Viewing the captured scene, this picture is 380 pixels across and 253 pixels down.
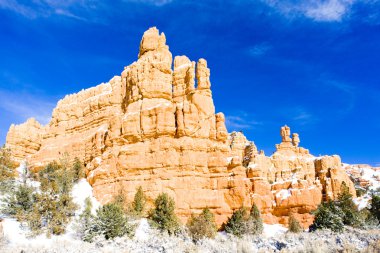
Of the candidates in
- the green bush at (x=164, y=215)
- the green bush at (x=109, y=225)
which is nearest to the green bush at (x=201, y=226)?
the green bush at (x=164, y=215)

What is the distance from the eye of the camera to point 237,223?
138ft

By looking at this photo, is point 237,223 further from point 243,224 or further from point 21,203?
point 21,203

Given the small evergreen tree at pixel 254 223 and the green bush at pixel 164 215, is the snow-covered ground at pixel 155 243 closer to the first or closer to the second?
the green bush at pixel 164 215

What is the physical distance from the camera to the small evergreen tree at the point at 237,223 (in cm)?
4094

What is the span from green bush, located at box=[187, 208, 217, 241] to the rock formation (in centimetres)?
240

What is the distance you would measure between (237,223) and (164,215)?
9131mm

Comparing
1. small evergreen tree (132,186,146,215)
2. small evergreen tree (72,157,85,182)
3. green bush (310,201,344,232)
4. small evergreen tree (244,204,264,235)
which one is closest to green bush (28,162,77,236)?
small evergreen tree (132,186,146,215)

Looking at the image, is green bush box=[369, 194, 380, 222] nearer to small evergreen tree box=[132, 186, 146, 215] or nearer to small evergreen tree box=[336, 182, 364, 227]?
small evergreen tree box=[336, 182, 364, 227]

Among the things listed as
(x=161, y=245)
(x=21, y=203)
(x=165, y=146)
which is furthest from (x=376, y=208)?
(x=21, y=203)

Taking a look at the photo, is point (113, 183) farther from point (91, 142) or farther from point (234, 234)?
point (234, 234)

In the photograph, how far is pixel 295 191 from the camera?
57.3m

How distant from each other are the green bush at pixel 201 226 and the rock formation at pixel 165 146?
240 centimetres

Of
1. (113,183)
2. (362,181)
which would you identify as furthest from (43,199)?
(362,181)

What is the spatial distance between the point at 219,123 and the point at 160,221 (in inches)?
675
